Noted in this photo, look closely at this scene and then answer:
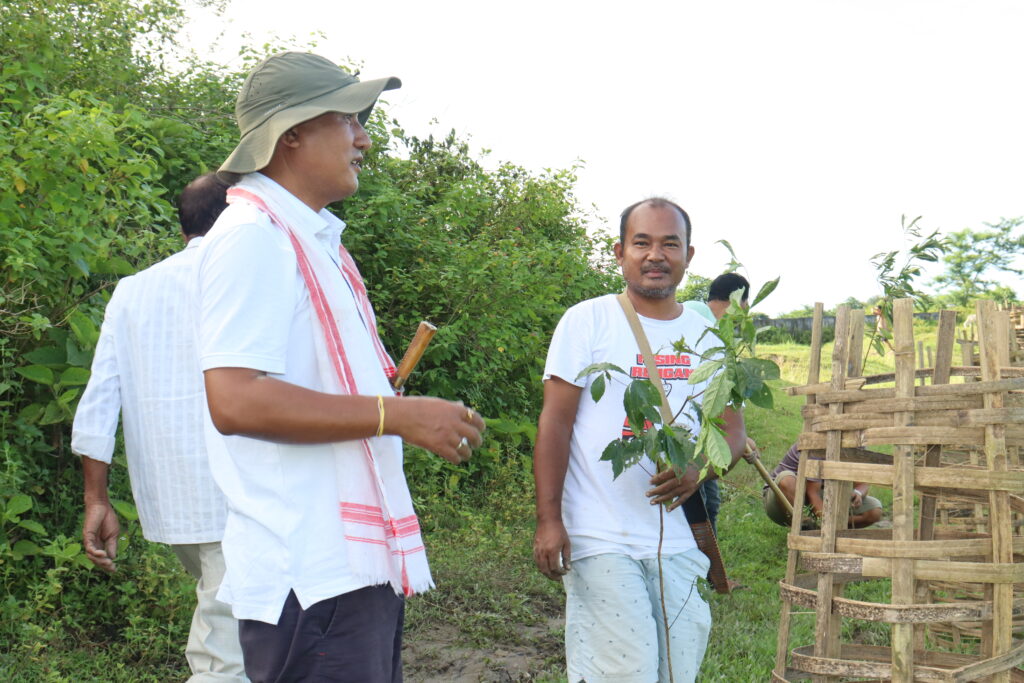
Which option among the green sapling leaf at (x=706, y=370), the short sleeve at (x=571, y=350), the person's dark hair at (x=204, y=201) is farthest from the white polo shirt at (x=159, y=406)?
the green sapling leaf at (x=706, y=370)

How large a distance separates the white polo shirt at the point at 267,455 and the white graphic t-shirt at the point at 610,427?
134 cm

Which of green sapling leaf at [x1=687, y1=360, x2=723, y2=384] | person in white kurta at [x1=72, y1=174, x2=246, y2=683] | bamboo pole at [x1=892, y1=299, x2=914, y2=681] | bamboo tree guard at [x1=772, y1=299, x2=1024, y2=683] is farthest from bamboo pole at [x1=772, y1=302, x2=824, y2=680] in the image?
person in white kurta at [x1=72, y1=174, x2=246, y2=683]

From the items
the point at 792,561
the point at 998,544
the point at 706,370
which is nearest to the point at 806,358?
the point at 792,561

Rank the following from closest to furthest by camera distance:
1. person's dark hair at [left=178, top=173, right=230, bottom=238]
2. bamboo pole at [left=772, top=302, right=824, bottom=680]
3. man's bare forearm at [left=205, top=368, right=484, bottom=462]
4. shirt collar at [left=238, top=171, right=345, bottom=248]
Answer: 1. man's bare forearm at [left=205, top=368, right=484, bottom=462]
2. shirt collar at [left=238, top=171, right=345, bottom=248]
3. person's dark hair at [left=178, top=173, right=230, bottom=238]
4. bamboo pole at [left=772, top=302, right=824, bottom=680]

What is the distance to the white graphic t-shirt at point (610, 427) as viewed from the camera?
2922 millimetres

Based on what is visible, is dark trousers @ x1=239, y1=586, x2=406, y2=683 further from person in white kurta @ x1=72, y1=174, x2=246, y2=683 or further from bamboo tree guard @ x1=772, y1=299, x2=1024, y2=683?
bamboo tree guard @ x1=772, y1=299, x2=1024, y2=683

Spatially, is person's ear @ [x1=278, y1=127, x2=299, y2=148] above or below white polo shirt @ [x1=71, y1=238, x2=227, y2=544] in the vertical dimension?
above

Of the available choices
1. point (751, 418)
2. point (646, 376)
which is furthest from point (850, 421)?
point (751, 418)

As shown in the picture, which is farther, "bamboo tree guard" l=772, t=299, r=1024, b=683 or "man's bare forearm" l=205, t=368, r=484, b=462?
"bamboo tree guard" l=772, t=299, r=1024, b=683

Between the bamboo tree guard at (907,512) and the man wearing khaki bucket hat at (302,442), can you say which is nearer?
the man wearing khaki bucket hat at (302,442)

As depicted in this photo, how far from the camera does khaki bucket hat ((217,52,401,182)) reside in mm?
1853

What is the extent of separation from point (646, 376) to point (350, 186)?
54.9 inches

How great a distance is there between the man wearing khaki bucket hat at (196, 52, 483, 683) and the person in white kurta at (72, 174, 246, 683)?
1.10 metres

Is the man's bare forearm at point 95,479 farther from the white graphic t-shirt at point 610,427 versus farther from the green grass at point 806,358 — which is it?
the green grass at point 806,358
